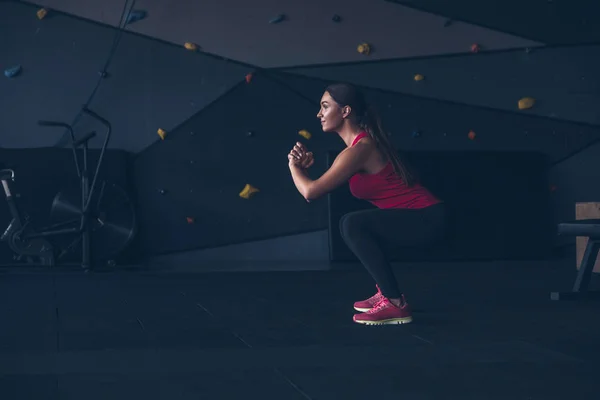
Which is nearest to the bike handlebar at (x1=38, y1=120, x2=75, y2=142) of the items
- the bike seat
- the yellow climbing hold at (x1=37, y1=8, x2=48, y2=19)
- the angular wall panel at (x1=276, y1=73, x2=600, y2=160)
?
the bike seat

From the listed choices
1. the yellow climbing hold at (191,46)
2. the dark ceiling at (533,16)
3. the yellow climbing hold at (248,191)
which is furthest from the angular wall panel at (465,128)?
the yellow climbing hold at (191,46)

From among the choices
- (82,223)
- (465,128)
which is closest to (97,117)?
(82,223)

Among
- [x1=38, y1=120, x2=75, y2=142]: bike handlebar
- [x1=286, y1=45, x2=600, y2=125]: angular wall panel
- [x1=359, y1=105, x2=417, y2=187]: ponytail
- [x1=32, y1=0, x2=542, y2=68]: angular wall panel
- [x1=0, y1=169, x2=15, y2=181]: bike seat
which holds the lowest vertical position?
[x1=0, y1=169, x2=15, y2=181]: bike seat

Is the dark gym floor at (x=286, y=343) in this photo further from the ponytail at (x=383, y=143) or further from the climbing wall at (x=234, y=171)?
the climbing wall at (x=234, y=171)

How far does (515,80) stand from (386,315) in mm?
4277

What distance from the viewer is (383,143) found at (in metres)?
3.45

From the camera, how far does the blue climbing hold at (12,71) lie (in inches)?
262

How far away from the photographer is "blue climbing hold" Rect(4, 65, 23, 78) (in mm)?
6660

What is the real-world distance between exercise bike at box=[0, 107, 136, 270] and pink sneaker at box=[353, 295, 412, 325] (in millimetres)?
3160

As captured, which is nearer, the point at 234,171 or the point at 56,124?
the point at 56,124

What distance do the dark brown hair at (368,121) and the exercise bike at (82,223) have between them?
10.1 ft

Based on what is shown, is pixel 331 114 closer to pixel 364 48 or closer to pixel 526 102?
pixel 364 48

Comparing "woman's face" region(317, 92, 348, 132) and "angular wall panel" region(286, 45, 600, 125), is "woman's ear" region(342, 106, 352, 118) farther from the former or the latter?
"angular wall panel" region(286, 45, 600, 125)

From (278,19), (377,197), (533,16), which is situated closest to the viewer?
(377,197)
